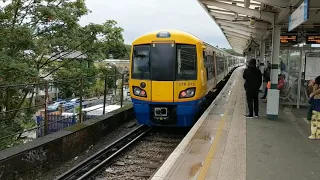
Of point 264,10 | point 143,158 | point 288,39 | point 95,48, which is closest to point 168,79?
point 143,158

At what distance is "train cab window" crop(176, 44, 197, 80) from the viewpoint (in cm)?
924

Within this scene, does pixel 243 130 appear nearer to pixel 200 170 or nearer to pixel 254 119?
pixel 254 119

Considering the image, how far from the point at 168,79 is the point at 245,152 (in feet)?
11.2

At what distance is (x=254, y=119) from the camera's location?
9.93 metres

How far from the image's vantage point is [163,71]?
9188 mm

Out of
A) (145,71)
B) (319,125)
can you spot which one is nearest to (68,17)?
(145,71)

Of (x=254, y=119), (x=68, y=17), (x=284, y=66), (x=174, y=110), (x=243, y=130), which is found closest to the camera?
(x=243, y=130)

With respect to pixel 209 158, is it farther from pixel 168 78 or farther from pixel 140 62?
pixel 140 62

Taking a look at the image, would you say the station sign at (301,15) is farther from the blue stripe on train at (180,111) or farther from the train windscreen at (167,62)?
the blue stripe on train at (180,111)

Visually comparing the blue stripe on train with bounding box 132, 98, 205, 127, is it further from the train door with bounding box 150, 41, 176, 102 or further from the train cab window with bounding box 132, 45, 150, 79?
the train cab window with bounding box 132, 45, 150, 79

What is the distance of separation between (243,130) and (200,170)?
10.8 ft

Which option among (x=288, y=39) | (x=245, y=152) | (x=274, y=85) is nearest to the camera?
(x=245, y=152)

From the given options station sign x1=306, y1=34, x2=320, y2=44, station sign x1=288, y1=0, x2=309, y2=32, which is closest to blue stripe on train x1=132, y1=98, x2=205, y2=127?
station sign x1=288, y1=0, x2=309, y2=32

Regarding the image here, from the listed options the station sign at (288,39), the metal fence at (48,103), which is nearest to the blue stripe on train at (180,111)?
the metal fence at (48,103)
